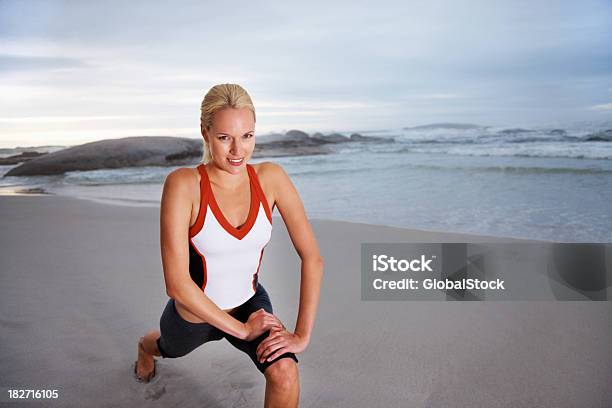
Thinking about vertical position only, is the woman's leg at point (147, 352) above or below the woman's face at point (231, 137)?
below

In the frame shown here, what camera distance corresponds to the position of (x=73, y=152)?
824 cm

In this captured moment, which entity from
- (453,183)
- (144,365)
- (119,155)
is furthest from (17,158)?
(144,365)

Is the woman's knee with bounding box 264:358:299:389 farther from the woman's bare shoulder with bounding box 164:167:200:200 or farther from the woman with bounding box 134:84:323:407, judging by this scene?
the woman's bare shoulder with bounding box 164:167:200:200

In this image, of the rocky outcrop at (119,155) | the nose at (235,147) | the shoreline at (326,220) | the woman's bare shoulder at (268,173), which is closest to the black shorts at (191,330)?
the woman's bare shoulder at (268,173)

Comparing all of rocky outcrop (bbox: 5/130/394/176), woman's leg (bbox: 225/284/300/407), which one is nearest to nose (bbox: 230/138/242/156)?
woman's leg (bbox: 225/284/300/407)

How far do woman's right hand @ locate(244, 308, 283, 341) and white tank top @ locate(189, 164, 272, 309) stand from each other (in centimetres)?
14

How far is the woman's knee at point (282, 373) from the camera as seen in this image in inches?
54.1

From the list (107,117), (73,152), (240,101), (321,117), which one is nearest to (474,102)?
(321,117)

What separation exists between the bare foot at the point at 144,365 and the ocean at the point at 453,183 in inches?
A: 104

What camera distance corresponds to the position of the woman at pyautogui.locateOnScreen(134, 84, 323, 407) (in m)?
1.44

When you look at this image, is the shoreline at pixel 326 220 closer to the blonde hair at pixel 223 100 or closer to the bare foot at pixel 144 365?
the bare foot at pixel 144 365

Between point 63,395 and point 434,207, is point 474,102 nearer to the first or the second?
point 434,207

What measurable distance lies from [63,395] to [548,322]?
1926 mm

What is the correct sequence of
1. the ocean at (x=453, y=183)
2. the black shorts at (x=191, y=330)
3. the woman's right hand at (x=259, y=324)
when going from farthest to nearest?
1. the ocean at (x=453, y=183)
2. the black shorts at (x=191, y=330)
3. the woman's right hand at (x=259, y=324)
